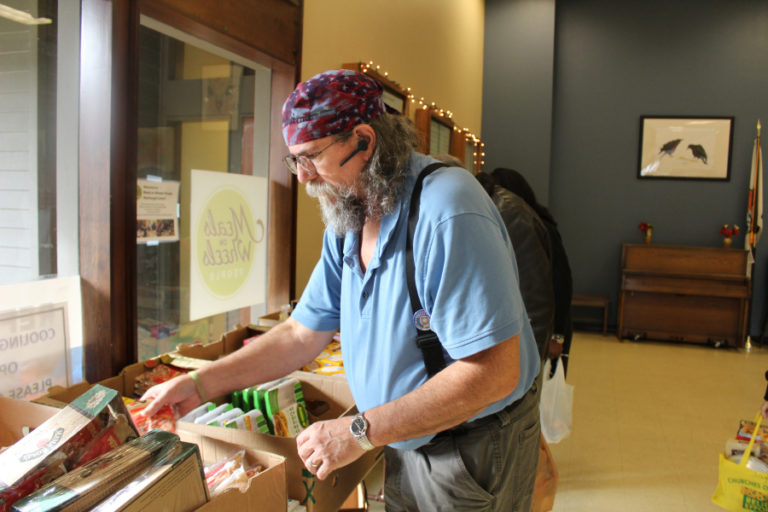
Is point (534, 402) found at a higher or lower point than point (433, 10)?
lower

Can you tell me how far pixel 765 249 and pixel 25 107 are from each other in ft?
25.0

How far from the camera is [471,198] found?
3.68 feet

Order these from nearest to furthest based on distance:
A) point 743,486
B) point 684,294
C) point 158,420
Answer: point 158,420
point 743,486
point 684,294

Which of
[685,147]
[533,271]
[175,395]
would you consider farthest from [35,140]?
[685,147]

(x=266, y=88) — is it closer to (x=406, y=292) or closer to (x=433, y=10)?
(x=406, y=292)

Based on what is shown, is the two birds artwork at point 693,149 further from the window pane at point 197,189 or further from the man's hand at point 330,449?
the man's hand at point 330,449

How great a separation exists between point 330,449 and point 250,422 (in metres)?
0.60

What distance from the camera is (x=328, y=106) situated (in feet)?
3.92

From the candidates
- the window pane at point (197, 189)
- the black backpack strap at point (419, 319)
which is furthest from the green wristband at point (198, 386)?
the window pane at point (197, 189)

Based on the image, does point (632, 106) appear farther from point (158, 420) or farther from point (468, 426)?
point (158, 420)

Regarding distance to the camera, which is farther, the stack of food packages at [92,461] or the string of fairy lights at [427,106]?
the string of fairy lights at [427,106]

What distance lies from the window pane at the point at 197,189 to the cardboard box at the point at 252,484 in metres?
0.80

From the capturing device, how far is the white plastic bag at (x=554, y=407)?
285cm

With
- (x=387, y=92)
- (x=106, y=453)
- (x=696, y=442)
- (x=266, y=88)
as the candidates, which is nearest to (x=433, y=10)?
(x=387, y=92)
